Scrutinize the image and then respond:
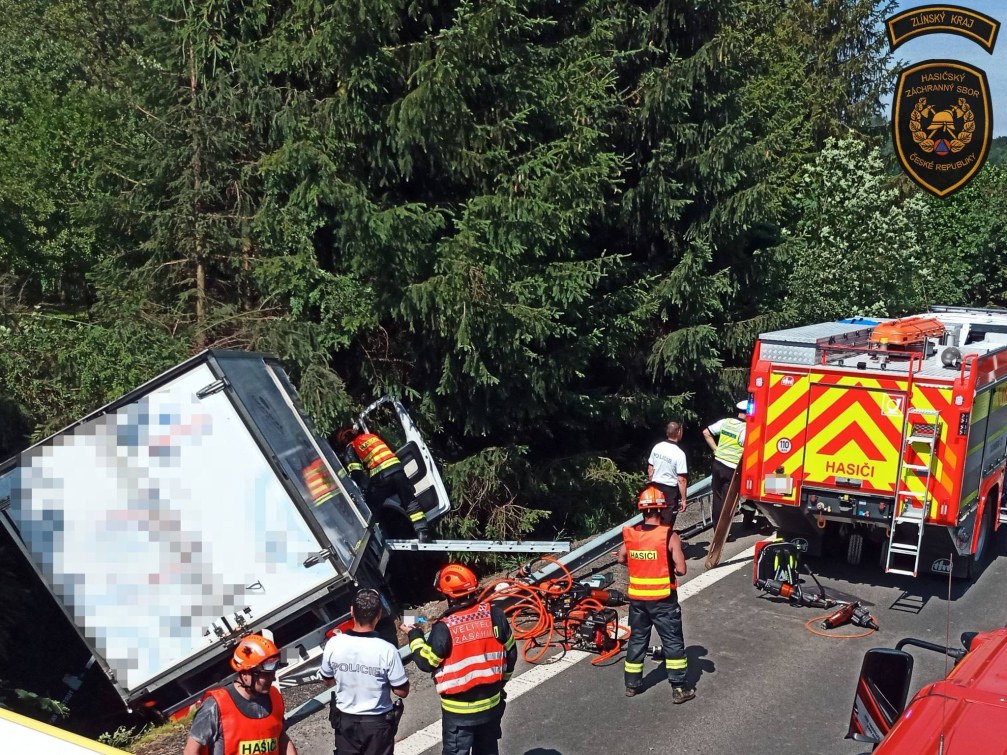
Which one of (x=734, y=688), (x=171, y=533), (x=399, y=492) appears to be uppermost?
(x=171, y=533)

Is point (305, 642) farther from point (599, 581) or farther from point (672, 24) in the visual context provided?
point (672, 24)

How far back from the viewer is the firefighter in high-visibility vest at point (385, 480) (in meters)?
9.61

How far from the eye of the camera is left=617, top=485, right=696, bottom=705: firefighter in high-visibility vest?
22.4 ft

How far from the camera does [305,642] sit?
707cm

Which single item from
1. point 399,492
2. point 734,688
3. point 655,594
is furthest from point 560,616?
point 399,492

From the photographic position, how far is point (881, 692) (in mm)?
3725

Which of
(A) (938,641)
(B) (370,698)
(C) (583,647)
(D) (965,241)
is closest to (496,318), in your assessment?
(C) (583,647)

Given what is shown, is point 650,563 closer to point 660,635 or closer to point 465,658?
point 660,635

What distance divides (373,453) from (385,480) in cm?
30

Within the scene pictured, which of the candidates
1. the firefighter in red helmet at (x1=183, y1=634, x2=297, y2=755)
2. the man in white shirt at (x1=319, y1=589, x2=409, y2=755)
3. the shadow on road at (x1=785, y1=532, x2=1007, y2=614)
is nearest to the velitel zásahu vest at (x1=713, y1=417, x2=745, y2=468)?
the shadow on road at (x1=785, y1=532, x2=1007, y2=614)

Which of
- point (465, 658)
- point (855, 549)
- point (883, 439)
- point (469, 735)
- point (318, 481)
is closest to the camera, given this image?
point (465, 658)

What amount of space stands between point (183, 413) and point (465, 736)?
3.09 metres

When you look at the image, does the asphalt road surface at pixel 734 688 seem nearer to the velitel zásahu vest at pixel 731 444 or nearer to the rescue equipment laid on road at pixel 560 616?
the rescue equipment laid on road at pixel 560 616

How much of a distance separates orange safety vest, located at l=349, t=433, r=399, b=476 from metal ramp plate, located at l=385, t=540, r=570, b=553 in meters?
0.77
